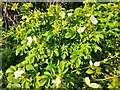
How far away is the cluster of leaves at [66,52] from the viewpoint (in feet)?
6.62

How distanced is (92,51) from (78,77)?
11.1 inches

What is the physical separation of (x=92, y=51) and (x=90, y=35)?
0.64ft

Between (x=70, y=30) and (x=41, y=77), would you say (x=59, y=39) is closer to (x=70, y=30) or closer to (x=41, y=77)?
(x=70, y=30)

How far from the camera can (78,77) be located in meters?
2.07

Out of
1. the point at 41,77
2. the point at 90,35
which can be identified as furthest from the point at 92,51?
the point at 41,77

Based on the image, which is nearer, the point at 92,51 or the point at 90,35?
the point at 90,35

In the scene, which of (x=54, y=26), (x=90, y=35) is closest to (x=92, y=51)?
(x=90, y=35)

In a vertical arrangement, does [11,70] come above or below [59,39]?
below

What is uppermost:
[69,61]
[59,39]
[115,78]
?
[59,39]

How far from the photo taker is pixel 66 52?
211 centimetres

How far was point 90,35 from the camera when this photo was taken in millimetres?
2104

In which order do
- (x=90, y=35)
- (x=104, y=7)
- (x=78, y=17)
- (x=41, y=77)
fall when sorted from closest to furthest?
(x=41, y=77), (x=90, y=35), (x=78, y=17), (x=104, y=7)

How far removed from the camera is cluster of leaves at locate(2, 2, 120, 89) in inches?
79.4

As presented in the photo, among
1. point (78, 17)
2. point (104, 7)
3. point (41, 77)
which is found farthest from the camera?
point (104, 7)
